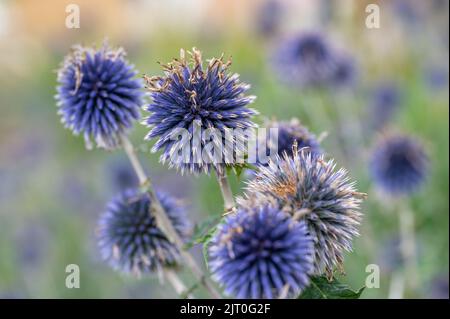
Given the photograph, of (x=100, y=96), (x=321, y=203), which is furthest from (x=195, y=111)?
(x=100, y=96)

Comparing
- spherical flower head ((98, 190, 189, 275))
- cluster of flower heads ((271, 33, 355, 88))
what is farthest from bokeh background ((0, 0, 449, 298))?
spherical flower head ((98, 190, 189, 275))

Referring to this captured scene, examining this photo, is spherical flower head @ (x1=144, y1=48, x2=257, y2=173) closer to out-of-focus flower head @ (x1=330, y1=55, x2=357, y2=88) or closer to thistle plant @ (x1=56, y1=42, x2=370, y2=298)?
thistle plant @ (x1=56, y1=42, x2=370, y2=298)

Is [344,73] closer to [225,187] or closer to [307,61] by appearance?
[307,61]

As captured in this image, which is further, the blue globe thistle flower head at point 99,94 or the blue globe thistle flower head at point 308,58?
the blue globe thistle flower head at point 308,58

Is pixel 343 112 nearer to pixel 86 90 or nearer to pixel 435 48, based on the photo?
pixel 435 48

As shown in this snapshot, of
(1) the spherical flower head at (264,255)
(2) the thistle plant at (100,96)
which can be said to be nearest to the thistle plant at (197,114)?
(1) the spherical flower head at (264,255)

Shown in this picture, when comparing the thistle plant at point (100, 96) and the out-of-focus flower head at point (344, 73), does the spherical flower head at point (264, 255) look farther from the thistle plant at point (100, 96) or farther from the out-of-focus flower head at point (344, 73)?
the out-of-focus flower head at point (344, 73)

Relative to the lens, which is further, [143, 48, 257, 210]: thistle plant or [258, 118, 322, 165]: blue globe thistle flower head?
[258, 118, 322, 165]: blue globe thistle flower head
